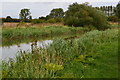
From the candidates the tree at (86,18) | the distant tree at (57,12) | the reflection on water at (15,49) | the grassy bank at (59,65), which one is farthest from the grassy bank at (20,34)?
the distant tree at (57,12)

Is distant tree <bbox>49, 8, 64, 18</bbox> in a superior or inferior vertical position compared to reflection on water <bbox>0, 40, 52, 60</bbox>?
superior

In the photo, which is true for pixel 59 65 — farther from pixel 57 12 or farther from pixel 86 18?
pixel 57 12

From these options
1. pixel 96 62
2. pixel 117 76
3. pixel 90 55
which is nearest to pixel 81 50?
pixel 90 55

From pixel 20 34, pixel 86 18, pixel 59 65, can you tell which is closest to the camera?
pixel 59 65

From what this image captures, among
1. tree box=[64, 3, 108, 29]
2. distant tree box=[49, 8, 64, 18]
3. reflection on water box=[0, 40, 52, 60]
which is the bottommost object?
reflection on water box=[0, 40, 52, 60]

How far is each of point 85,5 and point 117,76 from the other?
2705cm

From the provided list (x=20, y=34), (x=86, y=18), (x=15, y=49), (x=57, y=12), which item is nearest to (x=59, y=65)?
(x=15, y=49)

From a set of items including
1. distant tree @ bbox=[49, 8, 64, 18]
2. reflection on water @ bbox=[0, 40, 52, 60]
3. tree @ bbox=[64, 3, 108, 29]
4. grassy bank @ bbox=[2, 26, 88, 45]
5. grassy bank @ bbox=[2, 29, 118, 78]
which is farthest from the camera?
distant tree @ bbox=[49, 8, 64, 18]

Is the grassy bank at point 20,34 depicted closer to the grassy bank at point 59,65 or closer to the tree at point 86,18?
the tree at point 86,18

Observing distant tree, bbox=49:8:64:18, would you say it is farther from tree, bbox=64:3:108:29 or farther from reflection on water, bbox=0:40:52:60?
reflection on water, bbox=0:40:52:60

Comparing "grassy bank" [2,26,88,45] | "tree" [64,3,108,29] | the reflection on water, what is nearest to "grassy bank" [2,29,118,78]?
the reflection on water

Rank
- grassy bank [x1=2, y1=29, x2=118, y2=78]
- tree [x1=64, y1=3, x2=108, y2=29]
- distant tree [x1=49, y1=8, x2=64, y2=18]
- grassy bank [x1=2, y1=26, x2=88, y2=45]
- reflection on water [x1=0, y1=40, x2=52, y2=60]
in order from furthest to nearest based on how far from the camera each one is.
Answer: distant tree [x1=49, y1=8, x2=64, y2=18], tree [x1=64, y1=3, x2=108, y2=29], grassy bank [x1=2, y1=26, x2=88, y2=45], reflection on water [x1=0, y1=40, x2=52, y2=60], grassy bank [x1=2, y1=29, x2=118, y2=78]

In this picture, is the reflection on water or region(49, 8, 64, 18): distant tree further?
region(49, 8, 64, 18): distant tree

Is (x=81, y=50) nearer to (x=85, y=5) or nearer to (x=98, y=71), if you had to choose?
(x=98, y=71)
